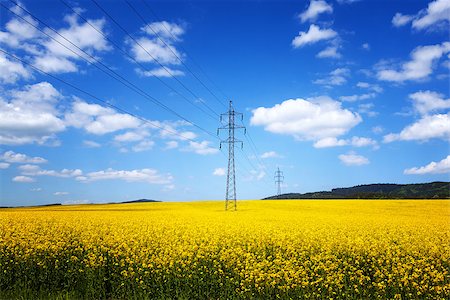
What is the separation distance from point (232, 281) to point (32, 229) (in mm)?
12043

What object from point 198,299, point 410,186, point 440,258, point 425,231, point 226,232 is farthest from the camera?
point 410,186

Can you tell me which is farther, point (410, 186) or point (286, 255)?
point (410, 186)

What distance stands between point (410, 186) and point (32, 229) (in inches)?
4753

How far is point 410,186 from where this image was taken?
117 meters

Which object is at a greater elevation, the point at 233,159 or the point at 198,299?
the point at 233,159

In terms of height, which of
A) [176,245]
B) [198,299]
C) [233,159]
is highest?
[233,159]

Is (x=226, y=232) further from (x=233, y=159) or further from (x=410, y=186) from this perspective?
(x=410, y=186)

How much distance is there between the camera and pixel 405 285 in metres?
10.5

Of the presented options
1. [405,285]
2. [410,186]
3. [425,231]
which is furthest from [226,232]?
[410,186]

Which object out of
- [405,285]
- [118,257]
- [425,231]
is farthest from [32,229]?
[425,231]

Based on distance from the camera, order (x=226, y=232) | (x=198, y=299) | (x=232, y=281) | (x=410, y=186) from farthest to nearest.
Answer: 1. (x=410, y=186)
2. (x=226, y=232)
3. (x=232, y=281)
4. (x=198, y=299)

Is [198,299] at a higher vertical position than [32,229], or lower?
lower

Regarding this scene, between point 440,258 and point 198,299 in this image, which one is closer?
Answer: point 198,299

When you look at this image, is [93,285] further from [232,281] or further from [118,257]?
[232,281]
